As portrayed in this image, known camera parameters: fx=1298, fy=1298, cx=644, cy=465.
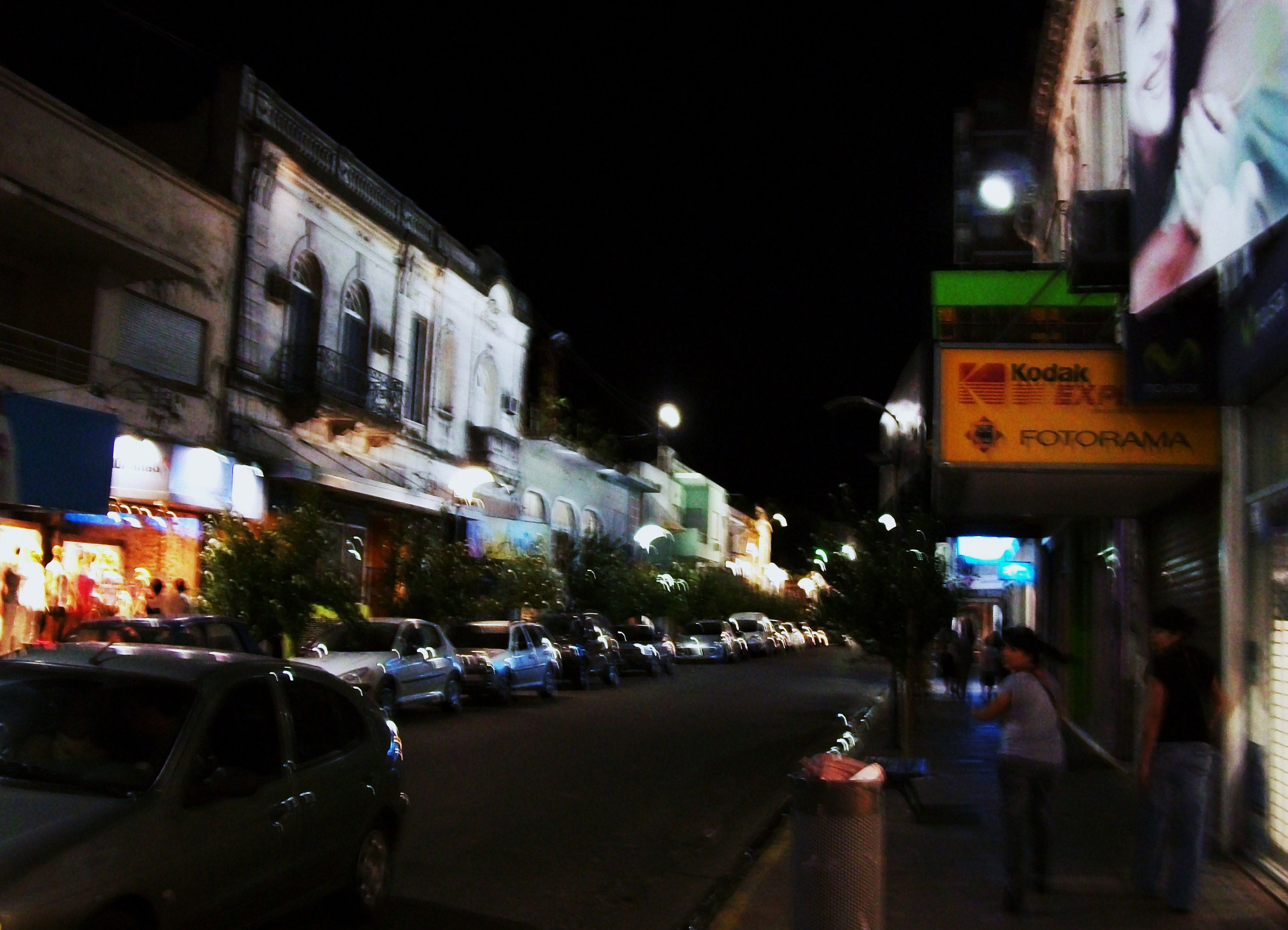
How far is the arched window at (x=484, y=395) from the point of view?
121 feet

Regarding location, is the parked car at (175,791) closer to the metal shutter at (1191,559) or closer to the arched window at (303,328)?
the metal shutter at (1191,559)

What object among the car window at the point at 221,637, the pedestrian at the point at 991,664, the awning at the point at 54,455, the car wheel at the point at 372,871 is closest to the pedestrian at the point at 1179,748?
the car wheel at the point at 372,871

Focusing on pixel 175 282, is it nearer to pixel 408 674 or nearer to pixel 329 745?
pixel 408 674

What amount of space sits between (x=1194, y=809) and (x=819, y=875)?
101 inches

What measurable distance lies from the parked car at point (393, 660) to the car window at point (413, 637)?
12mm

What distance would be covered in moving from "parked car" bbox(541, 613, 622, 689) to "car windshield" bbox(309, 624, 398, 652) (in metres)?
9.34

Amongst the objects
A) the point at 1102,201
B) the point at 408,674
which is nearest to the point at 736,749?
the point at 408,674

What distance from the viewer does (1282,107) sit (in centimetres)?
697

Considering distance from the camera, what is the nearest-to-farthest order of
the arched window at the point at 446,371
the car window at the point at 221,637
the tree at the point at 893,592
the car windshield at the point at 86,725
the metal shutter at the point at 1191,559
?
the car windshield at the point at 86,725, the metal shutter at the point at 1191,559, the car window at the point at 221,637, the tree at the point at 893,592, the arched window at the point at 446,371

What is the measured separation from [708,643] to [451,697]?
87.4 feet

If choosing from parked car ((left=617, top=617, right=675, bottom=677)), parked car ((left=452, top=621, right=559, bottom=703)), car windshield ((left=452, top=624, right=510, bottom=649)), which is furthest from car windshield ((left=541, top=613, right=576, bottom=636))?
car windshield ((left=452, top=624, right=510, bottom=649))

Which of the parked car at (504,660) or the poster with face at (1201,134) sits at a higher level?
the poster with face at (1201,134)

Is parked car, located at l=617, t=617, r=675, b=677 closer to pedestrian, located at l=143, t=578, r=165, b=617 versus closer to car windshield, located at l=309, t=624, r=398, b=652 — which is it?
pedestrian, located at l=143, t=578, r=165, b=617

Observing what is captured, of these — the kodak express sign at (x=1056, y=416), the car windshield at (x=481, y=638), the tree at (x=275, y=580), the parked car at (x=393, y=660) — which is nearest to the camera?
the kodak express sign at (x=1056, y=416)
